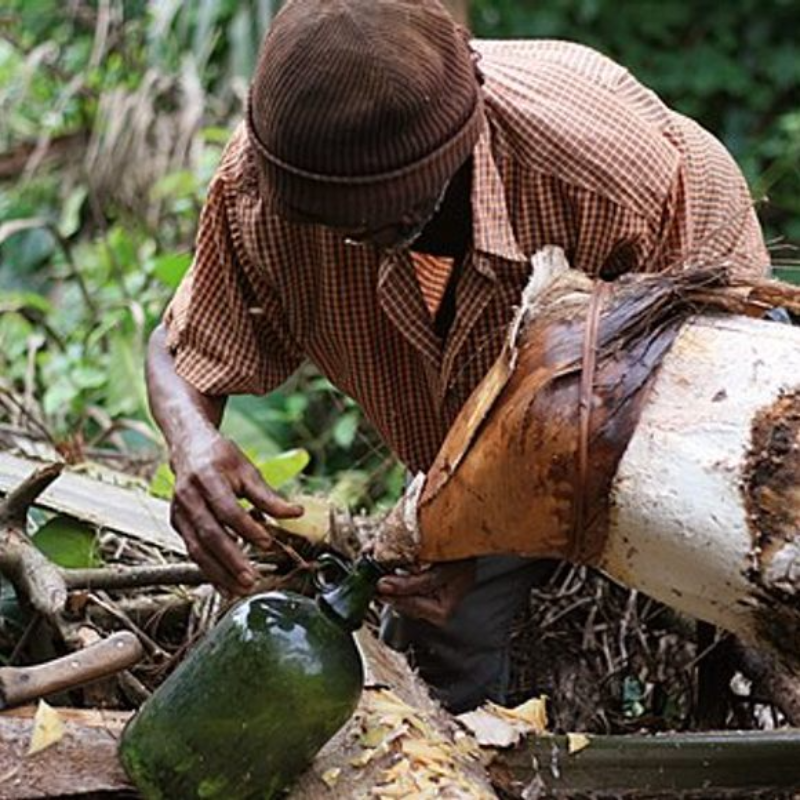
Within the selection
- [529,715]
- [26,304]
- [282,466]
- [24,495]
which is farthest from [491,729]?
[26,304]

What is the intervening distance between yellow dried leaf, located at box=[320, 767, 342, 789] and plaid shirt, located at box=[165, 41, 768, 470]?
1.94ft

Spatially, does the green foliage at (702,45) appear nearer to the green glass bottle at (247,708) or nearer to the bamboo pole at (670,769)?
the bamboo pole at (670,769)

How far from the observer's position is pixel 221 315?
86.7 inches

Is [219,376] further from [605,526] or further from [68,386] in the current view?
[68,386]

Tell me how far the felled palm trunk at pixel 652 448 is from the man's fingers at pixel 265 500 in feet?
0.95

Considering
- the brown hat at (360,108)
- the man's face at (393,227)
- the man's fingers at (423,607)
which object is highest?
the brown hat at (360,108)

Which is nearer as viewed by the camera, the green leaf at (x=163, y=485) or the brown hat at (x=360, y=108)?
the brown hat at (x=360, y=108)

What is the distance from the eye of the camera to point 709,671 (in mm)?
2180

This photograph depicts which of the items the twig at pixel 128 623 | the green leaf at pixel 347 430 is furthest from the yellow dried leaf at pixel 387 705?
the green leaf at pixel 347 430

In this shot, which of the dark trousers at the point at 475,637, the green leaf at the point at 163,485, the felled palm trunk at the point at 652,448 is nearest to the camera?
the felled palm trunk at the point at 652,448

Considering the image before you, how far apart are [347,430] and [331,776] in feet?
7.53

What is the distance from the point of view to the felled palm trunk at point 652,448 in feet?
4.89

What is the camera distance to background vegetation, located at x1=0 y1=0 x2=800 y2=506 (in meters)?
4.13

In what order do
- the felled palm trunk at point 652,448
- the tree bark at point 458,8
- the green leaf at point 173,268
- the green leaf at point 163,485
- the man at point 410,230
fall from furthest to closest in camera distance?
1. the green leaf at point 173,268
2. the tree bark at point 458,8
3. the green leaf at point 163,485
4. the man at point 410,230
5. the felled palm trunk at point 652,448
